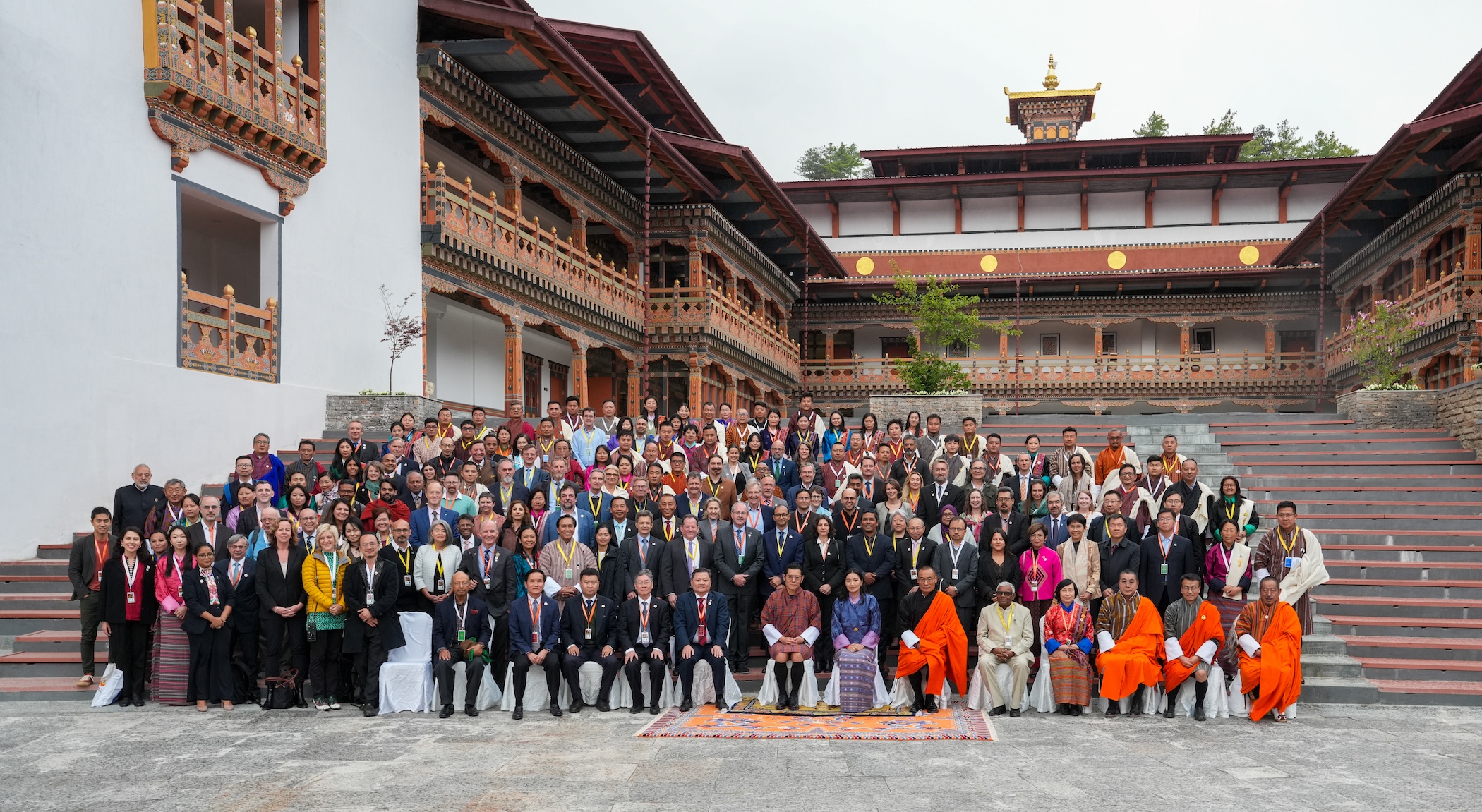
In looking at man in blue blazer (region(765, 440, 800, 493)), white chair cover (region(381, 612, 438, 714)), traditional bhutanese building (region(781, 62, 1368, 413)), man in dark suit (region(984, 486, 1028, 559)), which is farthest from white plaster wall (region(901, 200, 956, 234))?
white chair cover (region(381, 612, 438, 714))

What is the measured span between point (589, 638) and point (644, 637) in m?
0.50

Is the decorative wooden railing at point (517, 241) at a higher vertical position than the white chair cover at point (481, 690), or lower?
higher

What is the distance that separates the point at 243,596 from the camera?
9758 mm

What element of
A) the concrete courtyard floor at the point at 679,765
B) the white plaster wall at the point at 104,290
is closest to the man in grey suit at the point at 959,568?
the concrete courtyard floor at the point at 679,765

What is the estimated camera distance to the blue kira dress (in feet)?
32.0

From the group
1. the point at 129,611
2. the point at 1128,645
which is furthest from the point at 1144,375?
the point at 129,611

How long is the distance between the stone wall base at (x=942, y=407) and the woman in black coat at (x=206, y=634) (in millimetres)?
12934

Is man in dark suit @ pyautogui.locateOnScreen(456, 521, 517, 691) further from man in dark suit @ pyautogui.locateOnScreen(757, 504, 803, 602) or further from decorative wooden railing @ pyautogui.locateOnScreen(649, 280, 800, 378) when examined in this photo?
decorative wooden railing @ pyautogui.locateOnScreen(649, 280, 800, 378)

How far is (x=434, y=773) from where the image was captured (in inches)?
291

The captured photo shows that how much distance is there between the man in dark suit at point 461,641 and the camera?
9555 mm

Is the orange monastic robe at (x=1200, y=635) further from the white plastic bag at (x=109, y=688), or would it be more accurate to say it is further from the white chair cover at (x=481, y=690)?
the white plastic bag at (x=109, y=688)

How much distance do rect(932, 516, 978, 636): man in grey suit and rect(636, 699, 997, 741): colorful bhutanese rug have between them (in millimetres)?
964

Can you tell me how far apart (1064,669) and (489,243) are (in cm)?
1283

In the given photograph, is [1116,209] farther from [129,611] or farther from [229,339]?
[129,611]
